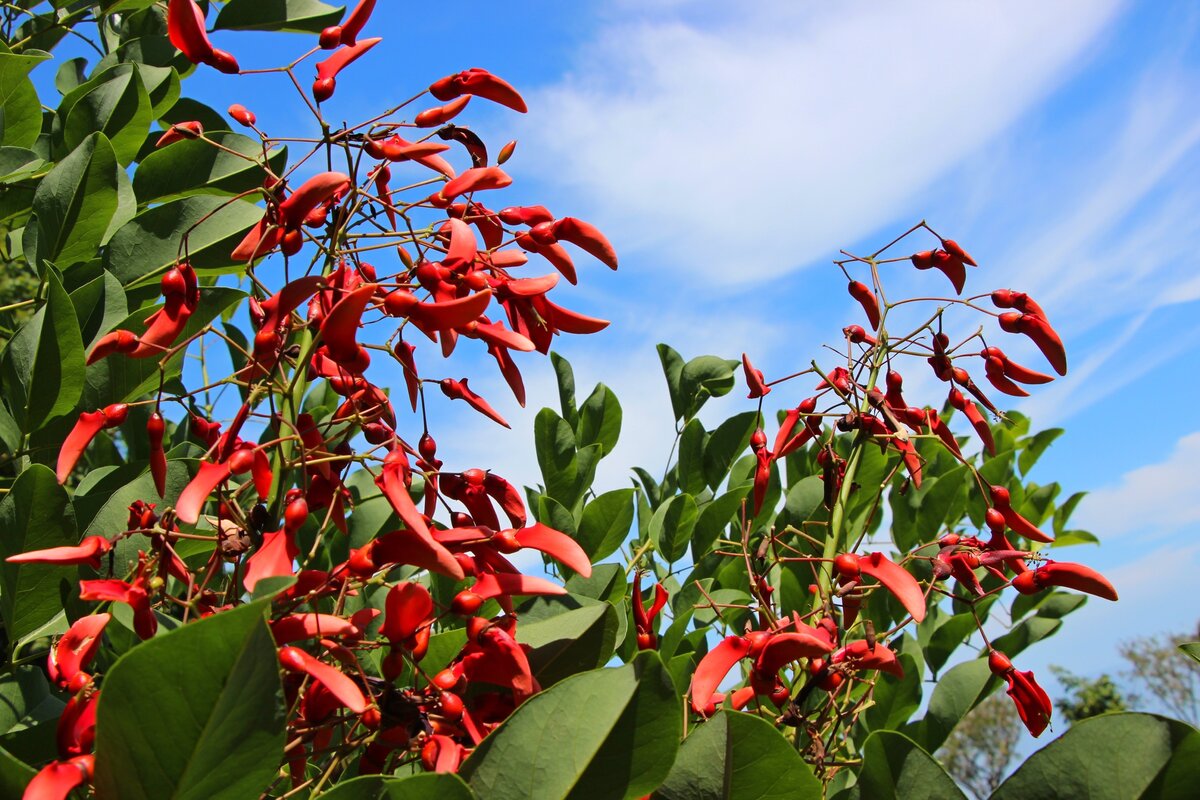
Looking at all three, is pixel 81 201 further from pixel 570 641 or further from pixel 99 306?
pixel 570 641

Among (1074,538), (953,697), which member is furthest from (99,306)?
(1074,538)

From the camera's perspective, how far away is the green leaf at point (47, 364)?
131 cm

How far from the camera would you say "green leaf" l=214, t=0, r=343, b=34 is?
80.0 inches

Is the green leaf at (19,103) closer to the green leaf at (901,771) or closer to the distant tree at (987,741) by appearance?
the green leaf at (901,771)

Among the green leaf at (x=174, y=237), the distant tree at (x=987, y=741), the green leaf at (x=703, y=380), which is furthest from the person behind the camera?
the distant tree at (x=987, y=741)

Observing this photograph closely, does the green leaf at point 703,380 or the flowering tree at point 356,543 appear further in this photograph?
the green leaf at point 703,380

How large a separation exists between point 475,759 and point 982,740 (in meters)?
33.9

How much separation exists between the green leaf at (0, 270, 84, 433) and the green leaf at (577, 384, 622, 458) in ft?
3.65

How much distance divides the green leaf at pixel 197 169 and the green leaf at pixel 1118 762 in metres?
1.44

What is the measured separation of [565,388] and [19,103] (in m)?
1.18

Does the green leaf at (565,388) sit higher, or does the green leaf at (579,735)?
the green leaf at (565,388)

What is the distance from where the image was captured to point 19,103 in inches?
65.7

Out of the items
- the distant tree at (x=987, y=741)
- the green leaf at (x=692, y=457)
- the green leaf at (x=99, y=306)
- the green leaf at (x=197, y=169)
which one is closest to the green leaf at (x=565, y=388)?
the green leaf at (x=692, y=457)

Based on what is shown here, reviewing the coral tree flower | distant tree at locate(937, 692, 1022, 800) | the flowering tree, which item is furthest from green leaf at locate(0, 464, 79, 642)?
distant tree at locate(937, 692, 1022, 800)
